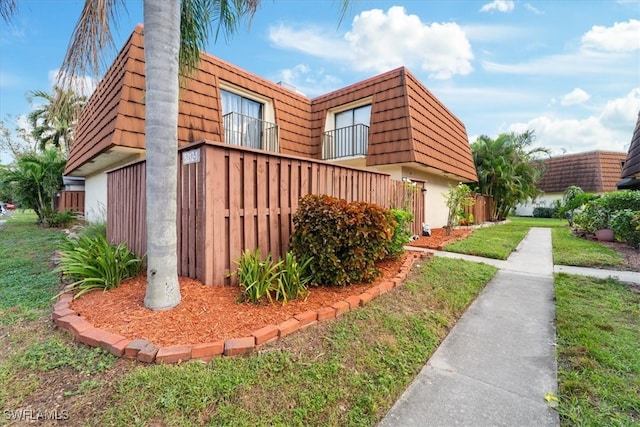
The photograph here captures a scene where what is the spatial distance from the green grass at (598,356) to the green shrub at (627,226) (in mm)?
4816

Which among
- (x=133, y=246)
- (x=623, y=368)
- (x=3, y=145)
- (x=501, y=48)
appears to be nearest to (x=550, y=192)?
(x=501, y=48)

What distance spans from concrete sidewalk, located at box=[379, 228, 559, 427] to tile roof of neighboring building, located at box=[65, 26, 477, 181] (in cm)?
561

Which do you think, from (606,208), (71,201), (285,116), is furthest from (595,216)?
(71,201)

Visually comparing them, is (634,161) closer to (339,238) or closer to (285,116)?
(285,116)

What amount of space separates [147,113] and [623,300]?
21.1 ft

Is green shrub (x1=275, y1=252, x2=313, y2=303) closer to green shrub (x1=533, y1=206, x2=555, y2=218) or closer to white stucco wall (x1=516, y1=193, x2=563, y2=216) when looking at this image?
green shrub (x1=533, y1=206, x2=555, y2=218)

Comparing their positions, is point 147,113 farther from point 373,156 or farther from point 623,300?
point 373,156

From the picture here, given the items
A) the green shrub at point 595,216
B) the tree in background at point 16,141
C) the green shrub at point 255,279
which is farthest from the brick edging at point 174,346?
the tree in background at point 16,141

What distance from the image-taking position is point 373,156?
995 centimetres

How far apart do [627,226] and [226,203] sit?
34.8 feet

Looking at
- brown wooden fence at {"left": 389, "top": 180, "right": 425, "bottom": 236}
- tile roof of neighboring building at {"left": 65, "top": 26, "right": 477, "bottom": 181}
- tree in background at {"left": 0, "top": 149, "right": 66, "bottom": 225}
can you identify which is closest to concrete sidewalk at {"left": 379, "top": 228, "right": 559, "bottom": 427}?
brown wooden fence at {"left": 389, "top": 180, "right": 425, "bottom": 236}

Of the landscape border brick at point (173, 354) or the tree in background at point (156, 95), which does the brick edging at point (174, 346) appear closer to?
the landscape border brick at point (173, 354)

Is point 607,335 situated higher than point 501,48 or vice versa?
point 501,48

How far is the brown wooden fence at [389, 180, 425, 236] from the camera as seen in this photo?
7.69 metres
